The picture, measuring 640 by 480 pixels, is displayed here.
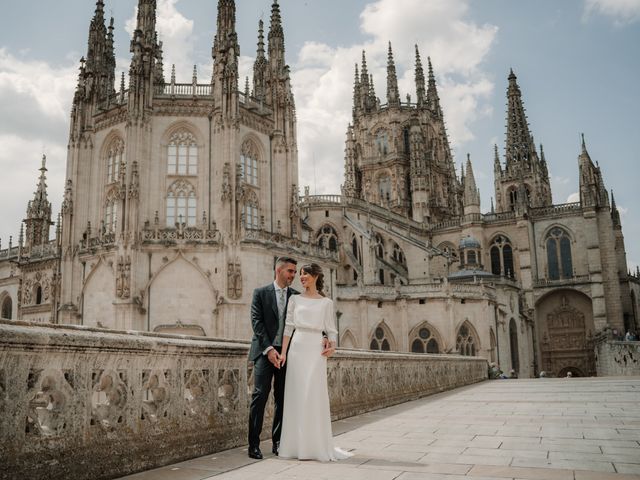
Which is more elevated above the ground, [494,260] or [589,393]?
[494,260]

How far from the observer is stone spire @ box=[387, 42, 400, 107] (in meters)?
69.2

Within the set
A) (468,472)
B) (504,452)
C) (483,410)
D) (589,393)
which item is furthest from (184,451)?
(589,393)

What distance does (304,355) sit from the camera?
6.06 meters

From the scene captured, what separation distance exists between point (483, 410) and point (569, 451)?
4.62 metres

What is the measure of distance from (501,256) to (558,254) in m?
4.97

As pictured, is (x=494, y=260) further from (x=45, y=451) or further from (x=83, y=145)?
(x=45, y=451)

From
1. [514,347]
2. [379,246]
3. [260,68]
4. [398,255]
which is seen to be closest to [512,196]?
[398,255]

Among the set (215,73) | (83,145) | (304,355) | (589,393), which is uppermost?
(215,73)

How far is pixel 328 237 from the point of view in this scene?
157 ft

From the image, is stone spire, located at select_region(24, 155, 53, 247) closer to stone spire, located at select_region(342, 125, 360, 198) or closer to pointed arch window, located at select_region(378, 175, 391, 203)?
stone spire, located at select_region(342, 125, 360, 198)

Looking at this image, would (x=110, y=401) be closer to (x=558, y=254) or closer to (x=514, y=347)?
(x=514, y=347)

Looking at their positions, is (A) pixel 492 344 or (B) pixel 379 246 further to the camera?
(B) pixel 379 246

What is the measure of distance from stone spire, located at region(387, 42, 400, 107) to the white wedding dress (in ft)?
213

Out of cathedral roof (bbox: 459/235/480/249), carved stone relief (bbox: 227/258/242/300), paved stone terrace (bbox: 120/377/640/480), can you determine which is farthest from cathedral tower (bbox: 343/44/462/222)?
paved stone terrace (bbox: 120/377/640/480)
